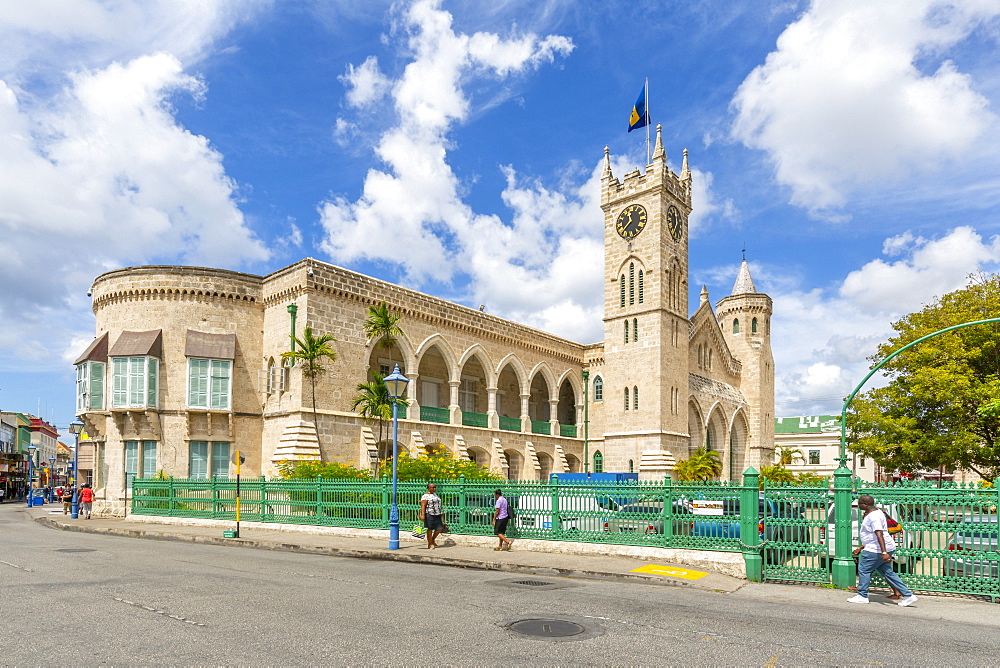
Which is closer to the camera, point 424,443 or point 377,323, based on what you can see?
point 377,323

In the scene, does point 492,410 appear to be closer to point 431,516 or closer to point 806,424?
point 431,516

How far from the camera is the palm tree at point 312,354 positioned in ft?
84.1

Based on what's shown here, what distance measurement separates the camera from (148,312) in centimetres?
2800

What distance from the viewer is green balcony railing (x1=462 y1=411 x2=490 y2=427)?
3345cm

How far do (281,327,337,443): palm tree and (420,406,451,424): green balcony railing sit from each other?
5297 mm

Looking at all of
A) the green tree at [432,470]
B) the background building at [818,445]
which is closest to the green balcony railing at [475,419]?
the green tree at [432,470]

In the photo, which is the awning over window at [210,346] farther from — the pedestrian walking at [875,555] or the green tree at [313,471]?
the pedestrian walking at [875,555]

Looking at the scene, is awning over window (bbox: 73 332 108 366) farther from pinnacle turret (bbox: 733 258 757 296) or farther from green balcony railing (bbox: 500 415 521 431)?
pinnacle turret (bbox: 733 258 757 296)

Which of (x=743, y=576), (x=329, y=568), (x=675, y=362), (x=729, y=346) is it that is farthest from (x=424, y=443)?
(x=729, y=346)

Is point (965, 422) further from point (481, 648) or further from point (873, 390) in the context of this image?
point (481, 648)

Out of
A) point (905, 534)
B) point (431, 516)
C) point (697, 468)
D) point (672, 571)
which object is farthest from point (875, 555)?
point (697, 468)

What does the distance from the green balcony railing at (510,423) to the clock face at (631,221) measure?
11372 mm

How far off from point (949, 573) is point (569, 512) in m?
6.88

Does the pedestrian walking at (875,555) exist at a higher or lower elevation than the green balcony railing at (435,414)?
lower
